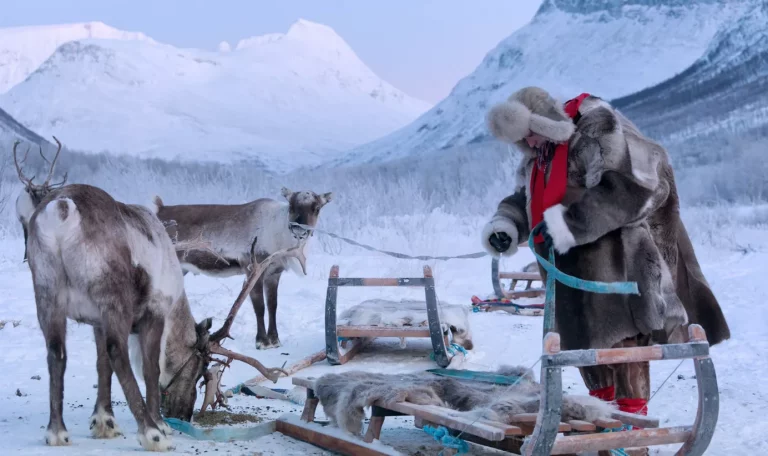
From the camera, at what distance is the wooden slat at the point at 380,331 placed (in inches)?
277

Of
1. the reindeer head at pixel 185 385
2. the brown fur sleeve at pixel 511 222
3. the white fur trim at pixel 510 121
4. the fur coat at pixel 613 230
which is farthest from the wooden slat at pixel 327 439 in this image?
the white fur trim at pixel 510 121

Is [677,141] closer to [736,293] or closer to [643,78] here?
[643,78]

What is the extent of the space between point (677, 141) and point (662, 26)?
20.4 feet

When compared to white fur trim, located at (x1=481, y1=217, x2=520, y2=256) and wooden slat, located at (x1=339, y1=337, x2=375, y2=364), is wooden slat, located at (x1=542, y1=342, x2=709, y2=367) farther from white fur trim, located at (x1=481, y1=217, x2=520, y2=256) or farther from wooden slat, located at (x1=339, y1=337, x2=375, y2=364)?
wooden slat, located at (x1=339, y1=337, x2=375, y2=364)

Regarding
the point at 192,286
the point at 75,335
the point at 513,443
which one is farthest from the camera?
the point at 192,286

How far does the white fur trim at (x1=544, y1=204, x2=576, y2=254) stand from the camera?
11.3ft

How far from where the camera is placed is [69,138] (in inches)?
989

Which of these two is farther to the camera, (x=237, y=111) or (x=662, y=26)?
(x=237, y=111)

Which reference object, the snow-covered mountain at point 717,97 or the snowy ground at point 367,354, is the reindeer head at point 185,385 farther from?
the snow-covered mountain at point 717,97

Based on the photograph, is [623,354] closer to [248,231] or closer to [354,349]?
[354,349]

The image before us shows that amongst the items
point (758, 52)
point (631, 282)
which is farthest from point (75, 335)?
point (758, 52)

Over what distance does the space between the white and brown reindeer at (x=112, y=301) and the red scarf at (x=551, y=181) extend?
6.93 feet

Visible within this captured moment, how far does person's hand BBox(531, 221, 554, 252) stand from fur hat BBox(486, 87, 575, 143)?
40 cm

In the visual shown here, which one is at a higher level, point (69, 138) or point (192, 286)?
point (69, 138)
